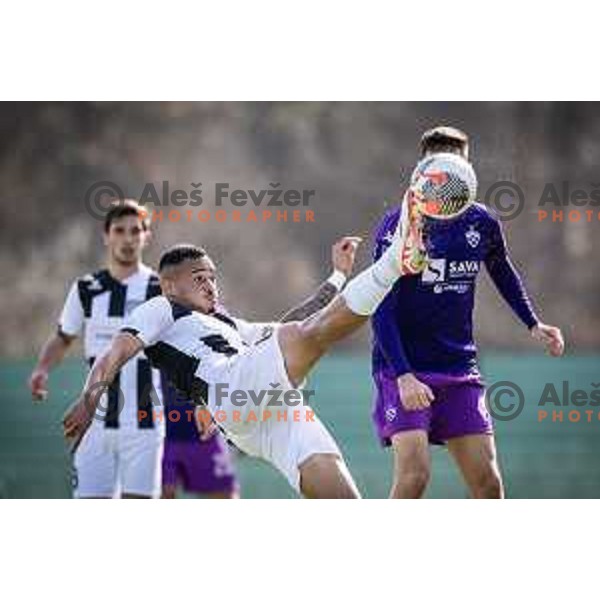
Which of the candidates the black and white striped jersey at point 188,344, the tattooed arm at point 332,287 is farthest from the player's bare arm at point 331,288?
the black and white striped jersey at point 188,344

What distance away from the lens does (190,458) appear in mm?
7023

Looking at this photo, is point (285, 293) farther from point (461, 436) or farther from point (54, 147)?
point (461, 436)

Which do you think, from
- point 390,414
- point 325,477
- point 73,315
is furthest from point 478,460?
point 73,315

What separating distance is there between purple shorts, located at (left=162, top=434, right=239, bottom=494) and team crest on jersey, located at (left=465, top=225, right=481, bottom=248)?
89.2 inches

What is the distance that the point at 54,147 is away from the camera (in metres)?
10.1

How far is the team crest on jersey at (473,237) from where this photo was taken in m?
5.25

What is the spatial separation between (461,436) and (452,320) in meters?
0.43

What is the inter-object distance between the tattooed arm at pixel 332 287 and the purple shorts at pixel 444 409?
58cm

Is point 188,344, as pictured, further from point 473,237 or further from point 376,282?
point 473,237

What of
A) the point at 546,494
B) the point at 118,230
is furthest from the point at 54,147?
the point at 546,494

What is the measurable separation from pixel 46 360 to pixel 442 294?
2.35 m

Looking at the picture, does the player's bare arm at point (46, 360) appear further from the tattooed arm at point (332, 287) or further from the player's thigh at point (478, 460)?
the player's thigh at point (478, 460)
